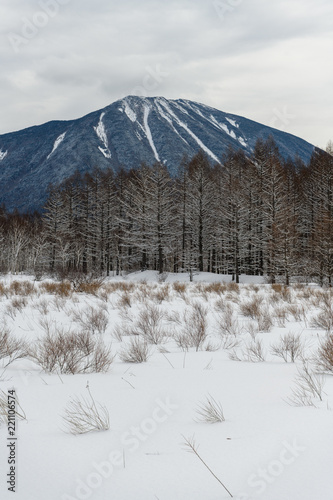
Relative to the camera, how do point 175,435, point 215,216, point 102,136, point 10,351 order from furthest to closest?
point 102,136 < point 215,216 < point 10,351 < point 175,435

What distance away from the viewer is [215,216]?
106ft

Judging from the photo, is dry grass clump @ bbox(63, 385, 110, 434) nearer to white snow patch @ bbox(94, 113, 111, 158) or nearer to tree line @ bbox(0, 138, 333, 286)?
tree line @ bbox(0, 138, 333, 286)

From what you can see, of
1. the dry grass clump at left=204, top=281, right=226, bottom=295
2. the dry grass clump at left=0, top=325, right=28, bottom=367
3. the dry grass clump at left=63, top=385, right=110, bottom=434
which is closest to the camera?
the dry grass clump at left=63, top=385, right=110, bottom=434

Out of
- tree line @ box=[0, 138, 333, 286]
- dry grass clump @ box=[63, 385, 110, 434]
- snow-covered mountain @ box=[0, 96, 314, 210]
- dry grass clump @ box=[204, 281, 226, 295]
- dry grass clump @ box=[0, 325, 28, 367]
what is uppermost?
snow-covered mountain @ box=[0, 96, 314, 210]

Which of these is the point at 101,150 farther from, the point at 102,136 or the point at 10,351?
the point at 10,351

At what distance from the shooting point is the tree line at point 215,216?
80.0 ft

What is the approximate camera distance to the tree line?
24375 millimetres

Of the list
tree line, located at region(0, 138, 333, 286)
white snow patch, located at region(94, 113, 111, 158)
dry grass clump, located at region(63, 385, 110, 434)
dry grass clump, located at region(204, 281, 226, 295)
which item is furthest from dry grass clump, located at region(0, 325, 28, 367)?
white snow patch, located at region(94, 113, 111, 158)

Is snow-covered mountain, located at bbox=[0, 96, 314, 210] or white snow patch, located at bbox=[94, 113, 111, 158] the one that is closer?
snow-covered mountain, located at bbox=[0, 96, 314, 210]

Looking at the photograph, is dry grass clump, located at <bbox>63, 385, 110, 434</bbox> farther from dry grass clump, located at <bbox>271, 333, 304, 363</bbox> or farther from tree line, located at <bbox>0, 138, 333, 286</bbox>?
tree line, located at <bbox>0, 138, 333, 286</bbox>

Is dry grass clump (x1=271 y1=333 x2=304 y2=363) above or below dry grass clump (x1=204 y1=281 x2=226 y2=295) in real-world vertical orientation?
above

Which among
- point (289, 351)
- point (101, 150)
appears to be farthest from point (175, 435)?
point (101, 150)

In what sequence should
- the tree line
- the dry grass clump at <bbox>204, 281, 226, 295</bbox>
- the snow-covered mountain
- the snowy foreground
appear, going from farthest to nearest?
the snow-covered mountain, the tree line, the dry grass clump at <bbox>204, 281, 226, 295</bbox>, the snowy foreground

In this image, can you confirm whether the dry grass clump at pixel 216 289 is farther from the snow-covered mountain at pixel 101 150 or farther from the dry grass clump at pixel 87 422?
the snow-covered mountain at pixel 101 150
